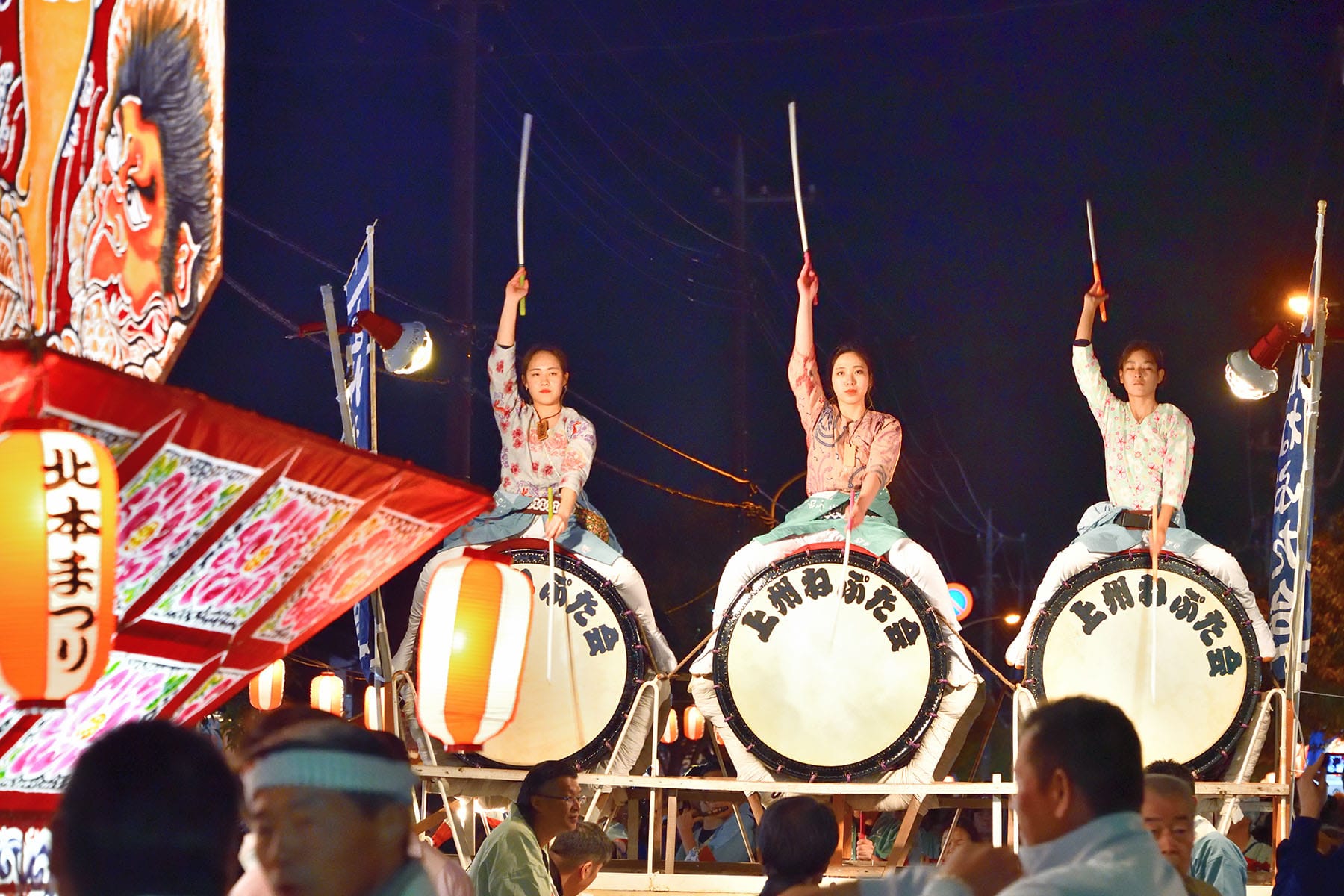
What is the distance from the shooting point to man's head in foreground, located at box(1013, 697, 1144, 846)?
2.88 m

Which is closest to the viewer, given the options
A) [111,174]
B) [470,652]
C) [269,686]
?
[111,174]

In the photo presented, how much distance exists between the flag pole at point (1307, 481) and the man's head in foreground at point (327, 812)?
7454 mm

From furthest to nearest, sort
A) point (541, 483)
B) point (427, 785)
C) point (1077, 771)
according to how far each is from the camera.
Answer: point (541, 483)
point (427, 785)
point (1077, 771)

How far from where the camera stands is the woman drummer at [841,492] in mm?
9461

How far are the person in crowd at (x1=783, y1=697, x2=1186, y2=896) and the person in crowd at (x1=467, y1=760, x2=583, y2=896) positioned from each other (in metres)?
2.39

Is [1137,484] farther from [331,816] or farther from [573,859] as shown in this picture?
[331,816]

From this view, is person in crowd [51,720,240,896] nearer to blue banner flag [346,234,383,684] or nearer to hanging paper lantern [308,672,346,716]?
blue banner flag [346,234,383,684]

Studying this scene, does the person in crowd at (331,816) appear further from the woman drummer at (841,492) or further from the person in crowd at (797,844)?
the woman drummer at (841,492)

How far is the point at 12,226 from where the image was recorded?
6312 millimetres

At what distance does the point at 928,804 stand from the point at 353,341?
202 inches

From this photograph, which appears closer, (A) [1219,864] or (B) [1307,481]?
(A) [1219,864]

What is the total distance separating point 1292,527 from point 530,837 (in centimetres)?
591

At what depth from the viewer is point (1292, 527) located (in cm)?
927

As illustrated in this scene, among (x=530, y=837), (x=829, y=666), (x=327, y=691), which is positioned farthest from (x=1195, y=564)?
(x=327, y=691)
